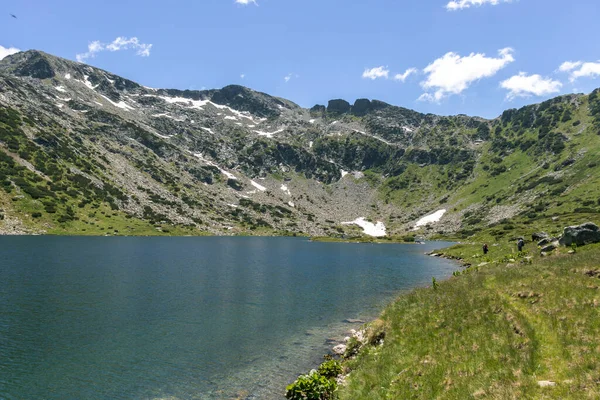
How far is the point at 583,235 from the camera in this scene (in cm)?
4197

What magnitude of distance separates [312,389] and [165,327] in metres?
21.2

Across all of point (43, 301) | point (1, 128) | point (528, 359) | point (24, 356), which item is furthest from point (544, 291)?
point (1, 128)

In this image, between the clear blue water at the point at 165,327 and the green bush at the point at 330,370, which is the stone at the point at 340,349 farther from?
the green bush at the point at 330,370

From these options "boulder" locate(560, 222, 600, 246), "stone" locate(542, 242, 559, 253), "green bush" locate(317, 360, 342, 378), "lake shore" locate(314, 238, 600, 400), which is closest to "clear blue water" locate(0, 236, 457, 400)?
"green bush" locate(317, 360, 342, 378)

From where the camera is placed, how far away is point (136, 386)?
908 inches

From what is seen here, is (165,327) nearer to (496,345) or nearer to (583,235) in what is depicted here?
(496,345)

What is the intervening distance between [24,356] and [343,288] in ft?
144

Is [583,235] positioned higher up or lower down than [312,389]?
higher up

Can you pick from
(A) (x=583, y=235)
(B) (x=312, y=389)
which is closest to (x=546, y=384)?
(B) (x=312, y=389)

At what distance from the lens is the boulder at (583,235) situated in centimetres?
4109

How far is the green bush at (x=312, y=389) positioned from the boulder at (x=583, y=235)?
39.1 m

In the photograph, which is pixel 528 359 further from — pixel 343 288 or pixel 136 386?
pixel 343 288

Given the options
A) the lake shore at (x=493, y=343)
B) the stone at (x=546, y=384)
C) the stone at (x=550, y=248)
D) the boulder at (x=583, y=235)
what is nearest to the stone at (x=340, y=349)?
the lake shore at (x=493, y=343)

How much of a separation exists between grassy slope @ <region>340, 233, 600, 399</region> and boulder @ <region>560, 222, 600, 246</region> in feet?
51.8
